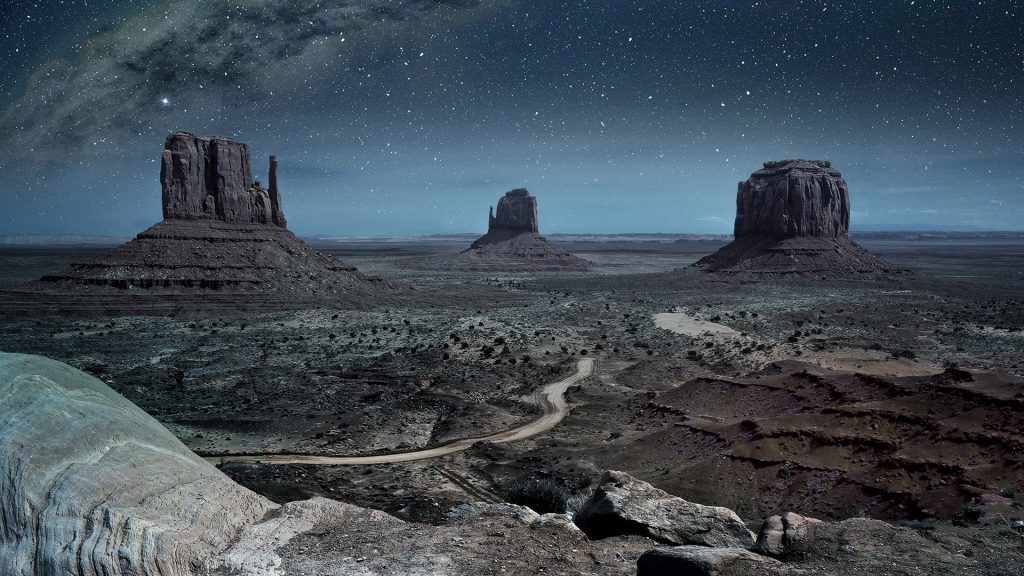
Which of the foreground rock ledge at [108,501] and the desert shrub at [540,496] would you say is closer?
the foreground rock ledge at [108,501]

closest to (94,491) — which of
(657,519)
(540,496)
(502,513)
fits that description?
(502,513)

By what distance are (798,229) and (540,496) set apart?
85964 millimetres

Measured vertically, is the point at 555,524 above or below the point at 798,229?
below

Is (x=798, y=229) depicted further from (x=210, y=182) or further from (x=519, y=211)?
(x=210, y=182)

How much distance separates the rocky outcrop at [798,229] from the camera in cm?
8241

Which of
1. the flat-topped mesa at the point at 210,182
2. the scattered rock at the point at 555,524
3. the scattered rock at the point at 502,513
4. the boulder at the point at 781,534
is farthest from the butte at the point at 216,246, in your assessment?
the boulder at the point at 781,534

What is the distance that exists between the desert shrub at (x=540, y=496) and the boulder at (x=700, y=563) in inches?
250

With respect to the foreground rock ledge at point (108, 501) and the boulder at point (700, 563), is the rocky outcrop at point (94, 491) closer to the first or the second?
the foreground rock ledge at point (108, 501)

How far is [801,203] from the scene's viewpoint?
86.8 meters

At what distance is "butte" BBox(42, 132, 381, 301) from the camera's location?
5531cm

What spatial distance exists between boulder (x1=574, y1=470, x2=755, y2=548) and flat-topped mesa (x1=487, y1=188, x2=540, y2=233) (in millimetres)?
122088

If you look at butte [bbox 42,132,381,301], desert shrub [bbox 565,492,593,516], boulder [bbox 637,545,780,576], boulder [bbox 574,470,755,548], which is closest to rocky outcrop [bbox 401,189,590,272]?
butte [bbox 42,132,381,301]

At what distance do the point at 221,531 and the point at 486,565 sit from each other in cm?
385

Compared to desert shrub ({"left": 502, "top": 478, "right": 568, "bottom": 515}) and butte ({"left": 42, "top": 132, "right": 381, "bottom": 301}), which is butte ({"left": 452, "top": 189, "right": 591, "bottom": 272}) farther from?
desert shrub ({"left": 502, "top": 478, "right": 568, "bottom": 515})
